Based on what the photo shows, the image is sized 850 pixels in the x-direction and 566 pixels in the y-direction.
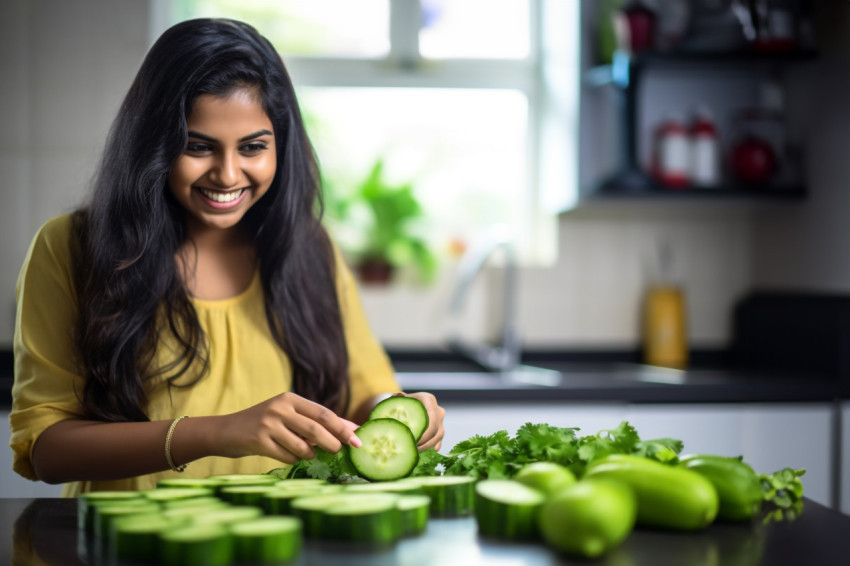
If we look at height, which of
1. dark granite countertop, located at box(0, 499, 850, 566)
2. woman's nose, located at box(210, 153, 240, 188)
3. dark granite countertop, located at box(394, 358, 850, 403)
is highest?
woman's nose, located at box(210, 153, 240, 188)

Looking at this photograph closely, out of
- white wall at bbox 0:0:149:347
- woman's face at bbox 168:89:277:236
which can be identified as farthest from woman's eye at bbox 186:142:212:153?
white wall at bbox 0:0:149:347

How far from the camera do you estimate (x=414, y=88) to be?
3.17m

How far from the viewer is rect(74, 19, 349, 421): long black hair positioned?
1.35m

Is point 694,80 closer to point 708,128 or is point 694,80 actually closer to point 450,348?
point 708,128

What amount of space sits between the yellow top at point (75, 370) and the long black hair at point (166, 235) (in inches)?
0.9

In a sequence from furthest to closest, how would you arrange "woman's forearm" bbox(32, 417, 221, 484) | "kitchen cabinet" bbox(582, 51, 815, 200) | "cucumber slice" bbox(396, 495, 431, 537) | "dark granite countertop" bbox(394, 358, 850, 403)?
"kitchen cabinet" bbox(582, 51, 815, 200) → "dark granite countertop" bbox(394, 358, 850, 403) → "woman's forearm" bbox(32, 417, 221, 484) → "cucumber slice" bbox(396, 495, 431, 537)

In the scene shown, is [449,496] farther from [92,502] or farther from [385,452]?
[92,502]

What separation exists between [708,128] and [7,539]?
2.36 m

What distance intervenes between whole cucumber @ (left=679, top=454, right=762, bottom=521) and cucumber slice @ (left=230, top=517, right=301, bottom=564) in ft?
1.52

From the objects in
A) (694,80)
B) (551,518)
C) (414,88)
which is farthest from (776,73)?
(551,518)

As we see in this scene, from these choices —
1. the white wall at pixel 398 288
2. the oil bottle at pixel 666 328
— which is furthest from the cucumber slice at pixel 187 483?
the oil bottle at pixel 666 328

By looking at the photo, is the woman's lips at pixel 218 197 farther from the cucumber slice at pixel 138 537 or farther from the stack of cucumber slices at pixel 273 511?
the cucumber slice at pixel 138 537

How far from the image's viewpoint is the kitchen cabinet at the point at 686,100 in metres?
2.61

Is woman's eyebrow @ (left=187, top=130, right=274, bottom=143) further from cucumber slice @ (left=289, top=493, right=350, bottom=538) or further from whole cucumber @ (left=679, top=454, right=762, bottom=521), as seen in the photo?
whole cucumber @ (left=679, top=454, right=762, bottom=521)
